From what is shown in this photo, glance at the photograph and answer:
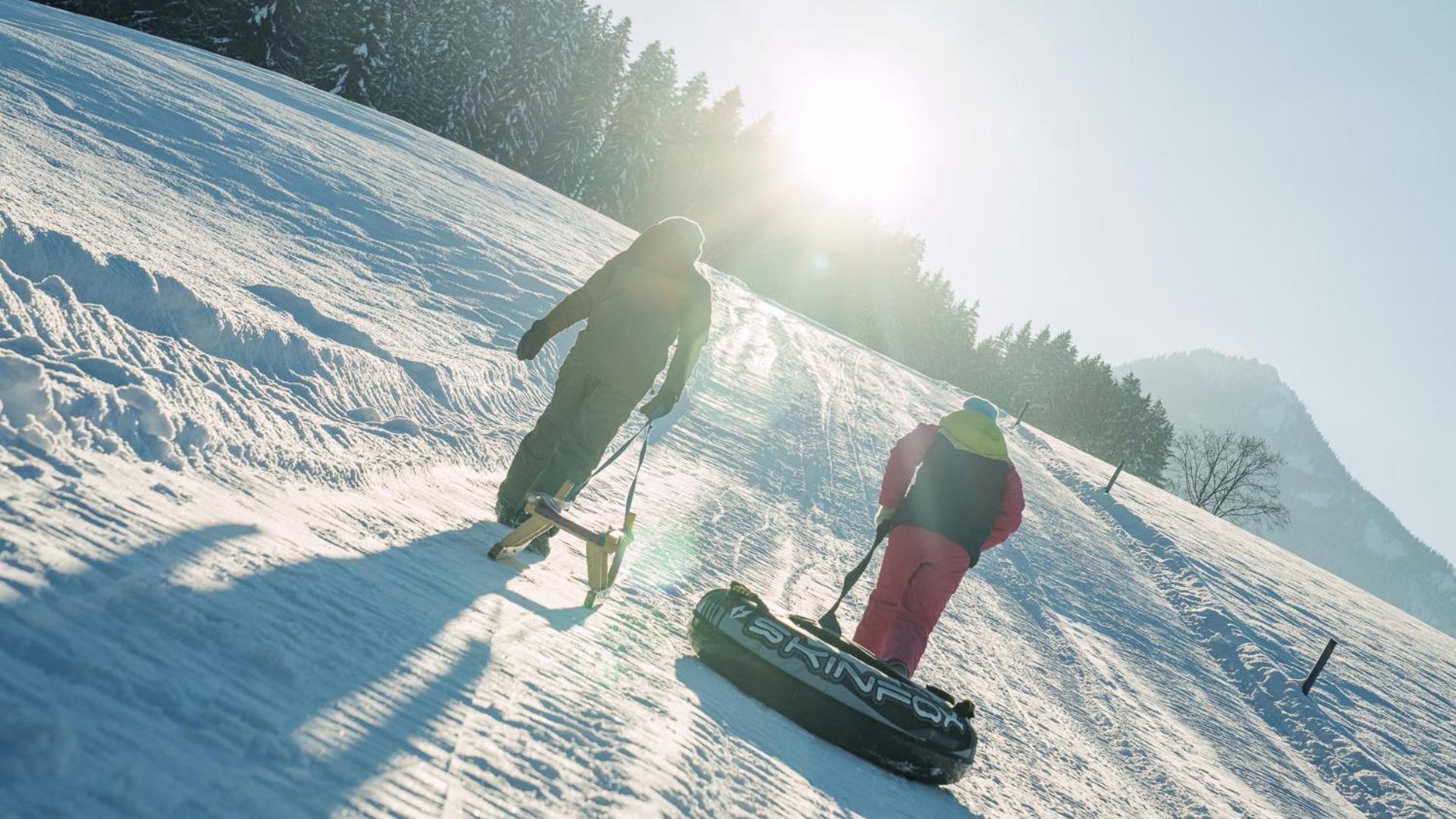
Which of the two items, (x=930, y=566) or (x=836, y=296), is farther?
(x=836, y=296)

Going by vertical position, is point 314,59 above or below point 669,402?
above

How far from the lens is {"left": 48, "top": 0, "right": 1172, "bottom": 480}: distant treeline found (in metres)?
39.4

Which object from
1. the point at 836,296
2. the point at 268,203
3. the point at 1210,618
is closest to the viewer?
the point at 268,203

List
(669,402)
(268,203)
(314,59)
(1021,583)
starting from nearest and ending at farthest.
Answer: (669,402) < (268,203) < (1021,583) < (314,59)

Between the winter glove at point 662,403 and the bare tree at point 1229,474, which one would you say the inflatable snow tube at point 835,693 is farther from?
the bare tree at point 1229,474

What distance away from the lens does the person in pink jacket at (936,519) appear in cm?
441

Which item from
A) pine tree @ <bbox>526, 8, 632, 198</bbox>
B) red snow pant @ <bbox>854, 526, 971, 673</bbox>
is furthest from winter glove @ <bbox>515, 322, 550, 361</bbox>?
pine tree @ <bbox>526, 8, 632, 198</bbox>

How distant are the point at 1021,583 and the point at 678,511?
4920 millimetres

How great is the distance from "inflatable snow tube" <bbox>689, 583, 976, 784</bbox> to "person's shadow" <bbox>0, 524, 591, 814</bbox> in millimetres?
1228

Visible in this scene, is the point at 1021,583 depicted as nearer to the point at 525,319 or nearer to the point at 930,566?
the point at 930,566

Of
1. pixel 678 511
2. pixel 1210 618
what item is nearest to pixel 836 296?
pixel 1210 618

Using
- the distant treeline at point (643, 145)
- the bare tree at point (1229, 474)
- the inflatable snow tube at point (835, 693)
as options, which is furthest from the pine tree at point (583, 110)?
the inflatable snow tube at point (835, 693)

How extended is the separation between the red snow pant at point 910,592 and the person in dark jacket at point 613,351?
1.69 metres

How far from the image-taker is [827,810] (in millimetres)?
2742
